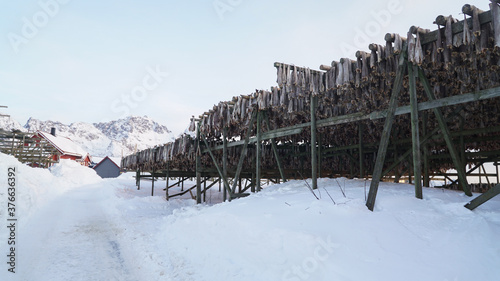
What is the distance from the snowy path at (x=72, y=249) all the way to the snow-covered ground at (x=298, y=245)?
19 mm

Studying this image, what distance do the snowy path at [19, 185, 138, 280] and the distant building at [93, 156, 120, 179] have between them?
46635 mm

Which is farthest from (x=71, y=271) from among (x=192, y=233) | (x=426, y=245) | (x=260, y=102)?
(x=260, y=102)

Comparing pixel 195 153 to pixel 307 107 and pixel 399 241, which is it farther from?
pixel 399 241

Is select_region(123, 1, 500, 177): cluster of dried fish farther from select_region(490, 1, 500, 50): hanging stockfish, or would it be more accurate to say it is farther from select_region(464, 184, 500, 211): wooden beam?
select_region(464, 184, 500, 211): wooden beam

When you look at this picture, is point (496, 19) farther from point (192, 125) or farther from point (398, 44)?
point (192, 125)

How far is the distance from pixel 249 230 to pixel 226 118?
20.4 feet

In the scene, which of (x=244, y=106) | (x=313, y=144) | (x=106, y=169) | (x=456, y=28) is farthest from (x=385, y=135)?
(x=106, y=169)

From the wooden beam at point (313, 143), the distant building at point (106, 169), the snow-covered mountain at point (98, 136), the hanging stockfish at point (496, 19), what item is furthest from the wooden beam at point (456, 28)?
the snow-covered mountain at point (98, 136)

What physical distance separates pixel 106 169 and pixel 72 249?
5194 centimetres

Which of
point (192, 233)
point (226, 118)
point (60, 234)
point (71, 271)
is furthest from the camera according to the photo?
point (226, 118)

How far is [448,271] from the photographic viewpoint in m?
3.49

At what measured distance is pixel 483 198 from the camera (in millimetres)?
4727

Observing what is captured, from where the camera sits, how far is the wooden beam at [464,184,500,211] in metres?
4.45

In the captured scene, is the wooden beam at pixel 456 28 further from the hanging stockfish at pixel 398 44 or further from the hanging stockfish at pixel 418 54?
the hanging stockfish at pixel 398 44
